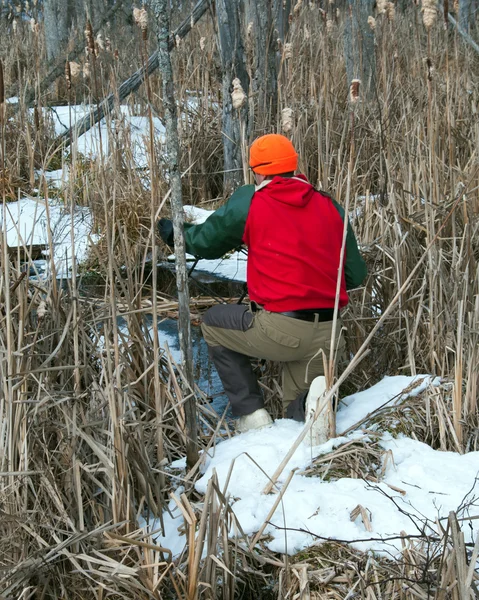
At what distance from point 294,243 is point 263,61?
2636mm

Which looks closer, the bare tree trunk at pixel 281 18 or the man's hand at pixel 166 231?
the man's hand at pixel 166 231

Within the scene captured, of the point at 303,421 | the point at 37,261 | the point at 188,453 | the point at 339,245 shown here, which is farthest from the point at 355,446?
the point at 37,261

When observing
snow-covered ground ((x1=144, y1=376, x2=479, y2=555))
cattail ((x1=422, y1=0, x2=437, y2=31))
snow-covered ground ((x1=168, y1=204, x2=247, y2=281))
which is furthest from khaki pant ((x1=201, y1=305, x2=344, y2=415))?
snow-covered ground ((x1=168, y1=204, x2=247, y2=281))

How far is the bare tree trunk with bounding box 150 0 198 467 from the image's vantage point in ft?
6.94

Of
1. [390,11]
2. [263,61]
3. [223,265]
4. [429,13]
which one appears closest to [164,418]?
[429,13]

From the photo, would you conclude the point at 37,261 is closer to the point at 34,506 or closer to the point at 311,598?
the point at 34,506

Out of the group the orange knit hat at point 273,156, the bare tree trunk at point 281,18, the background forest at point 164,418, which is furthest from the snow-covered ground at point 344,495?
the bare tree trunk at point 281,18

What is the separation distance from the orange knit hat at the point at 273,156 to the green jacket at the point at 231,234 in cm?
9

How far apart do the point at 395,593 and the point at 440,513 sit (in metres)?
0.33

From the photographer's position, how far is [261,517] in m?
2.14

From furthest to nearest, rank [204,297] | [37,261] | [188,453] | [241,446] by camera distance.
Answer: [37,261], [204,297], [241,446], [188,453]

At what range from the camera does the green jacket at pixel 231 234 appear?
2.85 meters

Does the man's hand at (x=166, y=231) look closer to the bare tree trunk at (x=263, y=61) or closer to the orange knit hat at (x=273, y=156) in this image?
the orange knit hat at (x=273, y=156)

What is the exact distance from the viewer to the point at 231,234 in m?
2.89
